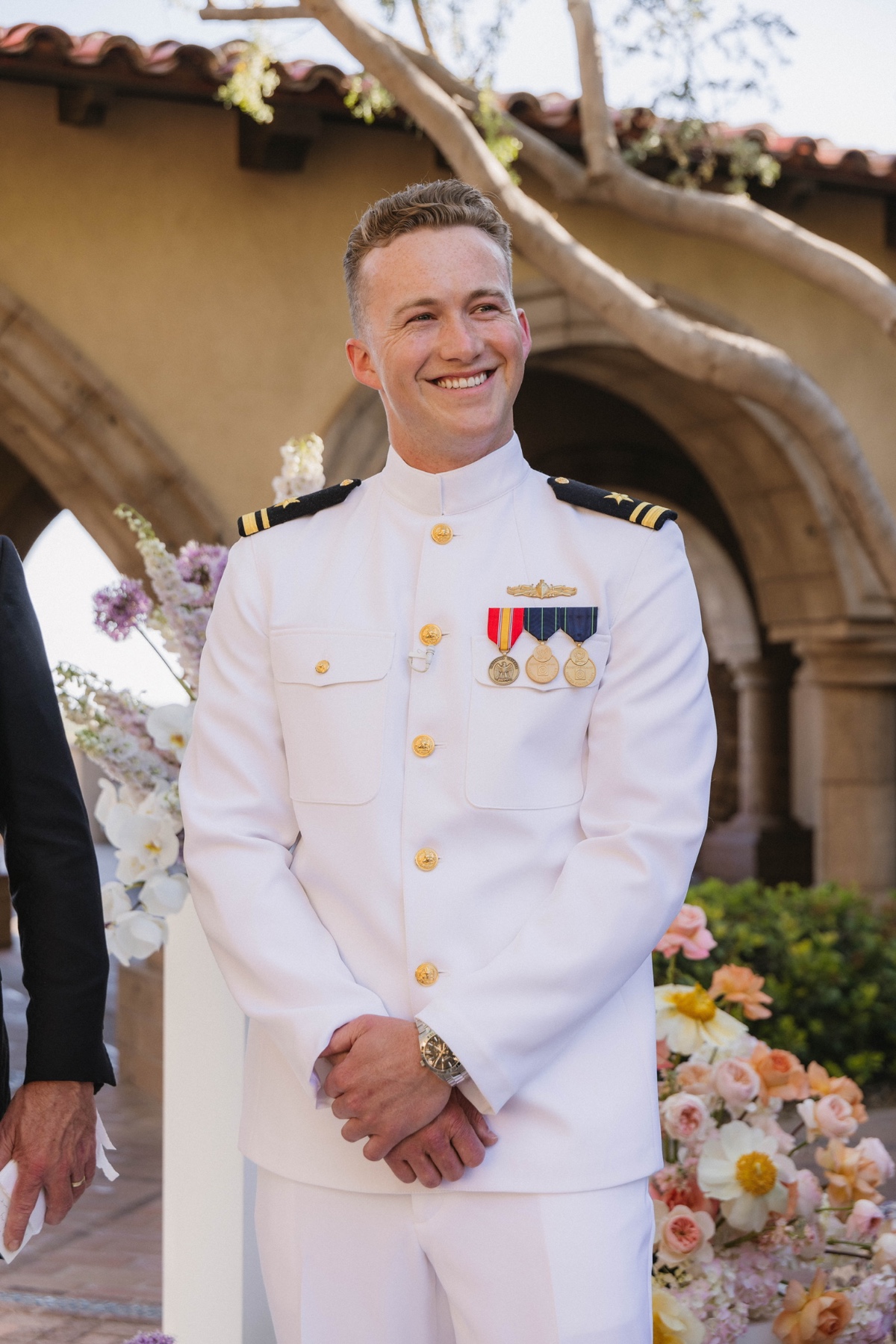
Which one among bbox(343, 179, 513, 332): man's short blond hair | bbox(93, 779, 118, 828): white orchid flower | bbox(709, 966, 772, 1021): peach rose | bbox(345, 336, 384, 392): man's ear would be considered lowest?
bbox(709, 966, 772, 1021): peach rose

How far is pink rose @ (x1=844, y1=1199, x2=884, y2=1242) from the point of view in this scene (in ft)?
8.24

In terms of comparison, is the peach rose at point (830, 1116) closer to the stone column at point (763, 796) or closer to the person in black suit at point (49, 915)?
the person in black suit at point (49, 915)

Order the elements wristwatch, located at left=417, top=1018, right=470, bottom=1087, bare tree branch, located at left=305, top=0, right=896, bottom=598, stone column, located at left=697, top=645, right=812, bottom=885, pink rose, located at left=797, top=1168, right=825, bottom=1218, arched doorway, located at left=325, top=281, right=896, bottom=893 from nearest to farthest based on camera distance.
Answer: wristwatch, located at left=417, top=1018, right=470, bottom=1087 → pink rose, located at left=797, top=1168, right=825, bottom=1218 → bare tree branch, located at left=305, top=0, right=896, bottom=598 → arched doorway, located at left=325, top=281, right=896, bottom=893 → stone column, located at left=697, top=645, right=812, bottom=885

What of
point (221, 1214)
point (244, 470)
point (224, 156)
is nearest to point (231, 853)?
point (221, 1214)

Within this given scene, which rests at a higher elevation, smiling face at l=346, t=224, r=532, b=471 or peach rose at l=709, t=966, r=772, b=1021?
smiling face at l=346, t=224, r=532, b=471

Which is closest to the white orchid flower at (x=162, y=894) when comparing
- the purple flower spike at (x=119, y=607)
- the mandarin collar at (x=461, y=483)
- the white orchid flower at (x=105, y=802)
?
the white orchid flower at (x=105, y=802)

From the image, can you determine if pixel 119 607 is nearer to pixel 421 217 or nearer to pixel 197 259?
pixel 421 217

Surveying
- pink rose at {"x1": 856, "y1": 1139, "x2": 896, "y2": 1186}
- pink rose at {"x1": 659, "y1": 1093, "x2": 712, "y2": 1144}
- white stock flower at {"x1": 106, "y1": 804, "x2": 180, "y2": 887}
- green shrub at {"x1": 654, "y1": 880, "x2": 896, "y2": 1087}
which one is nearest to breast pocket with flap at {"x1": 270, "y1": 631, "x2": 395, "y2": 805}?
white stock flower at {"x1": 106, "y1": 804, "x2": 180, "y2": 887}

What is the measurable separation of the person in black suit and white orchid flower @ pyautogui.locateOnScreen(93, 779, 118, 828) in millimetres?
660

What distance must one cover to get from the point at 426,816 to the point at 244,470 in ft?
15.7

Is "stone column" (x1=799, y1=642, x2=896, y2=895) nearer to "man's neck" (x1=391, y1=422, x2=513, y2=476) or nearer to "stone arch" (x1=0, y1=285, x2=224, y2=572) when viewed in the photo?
"stone arch" (x1=0, y1=285, x2=224, y2=572)

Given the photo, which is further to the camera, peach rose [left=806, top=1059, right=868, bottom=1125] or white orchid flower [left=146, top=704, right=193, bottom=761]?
peach rose [left=806, top=1059, right=868, bottom=1125]

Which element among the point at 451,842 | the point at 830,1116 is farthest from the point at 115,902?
the point at 830,1116

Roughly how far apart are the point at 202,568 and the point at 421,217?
929mm
